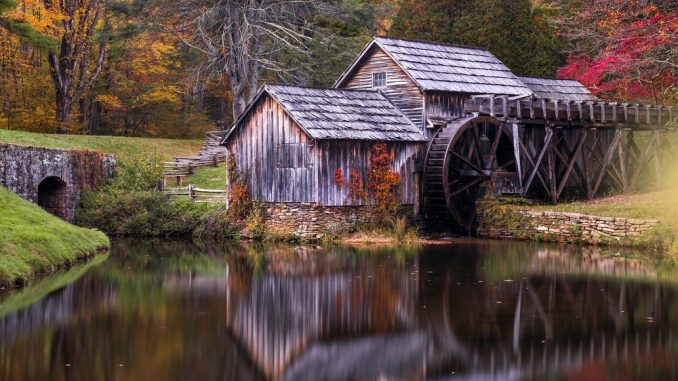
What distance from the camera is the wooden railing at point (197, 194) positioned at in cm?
3397

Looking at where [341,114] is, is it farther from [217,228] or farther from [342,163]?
[217,228]

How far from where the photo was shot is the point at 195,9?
4328cm

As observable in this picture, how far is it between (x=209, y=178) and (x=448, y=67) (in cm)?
1081

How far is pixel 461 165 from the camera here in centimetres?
3194

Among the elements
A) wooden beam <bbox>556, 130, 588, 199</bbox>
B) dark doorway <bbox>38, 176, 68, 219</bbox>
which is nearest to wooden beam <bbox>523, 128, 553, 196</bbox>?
wooden beam <bbox>556, 130, 588, 199</bbox>

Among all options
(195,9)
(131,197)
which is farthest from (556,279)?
(195,9)

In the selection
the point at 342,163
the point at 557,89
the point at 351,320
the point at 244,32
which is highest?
the point at 244,32

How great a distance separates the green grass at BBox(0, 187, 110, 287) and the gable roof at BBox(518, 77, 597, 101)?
56.0 feet

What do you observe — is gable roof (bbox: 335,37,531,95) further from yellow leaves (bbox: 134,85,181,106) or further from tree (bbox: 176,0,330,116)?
yellow leaves (bbox: 134,85,181,106)

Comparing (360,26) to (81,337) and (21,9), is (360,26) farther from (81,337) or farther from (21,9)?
(81,337)

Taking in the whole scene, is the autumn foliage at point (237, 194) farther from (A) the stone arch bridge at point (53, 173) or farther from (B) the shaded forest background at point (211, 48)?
(B) the shaded forest background at point (211, 48)

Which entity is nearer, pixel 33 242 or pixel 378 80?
pixel 33 242

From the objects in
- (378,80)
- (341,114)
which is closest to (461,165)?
(378,80)

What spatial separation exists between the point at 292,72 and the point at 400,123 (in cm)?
1599
